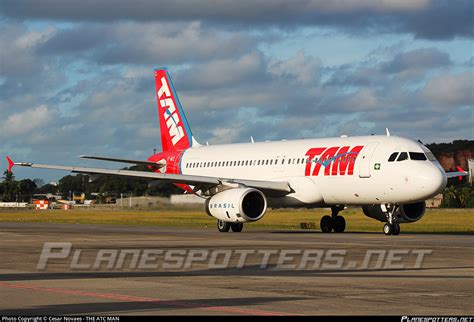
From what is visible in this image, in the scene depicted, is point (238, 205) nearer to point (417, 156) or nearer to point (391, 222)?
point (391, 222)

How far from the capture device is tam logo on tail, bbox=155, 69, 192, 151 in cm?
5106

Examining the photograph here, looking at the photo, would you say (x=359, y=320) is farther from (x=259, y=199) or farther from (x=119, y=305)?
(x=259, y=199)

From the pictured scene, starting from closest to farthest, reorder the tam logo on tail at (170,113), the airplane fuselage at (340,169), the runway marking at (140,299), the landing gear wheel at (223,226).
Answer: the runway marking at (140,299) < the airplane fuselage at (340,169) < the landing gear wheel at (223,226) < the tam logo on tail at (170,113)

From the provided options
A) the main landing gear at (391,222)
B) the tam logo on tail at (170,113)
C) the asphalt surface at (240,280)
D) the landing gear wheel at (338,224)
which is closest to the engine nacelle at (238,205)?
the landing gear wheel at (338,224)

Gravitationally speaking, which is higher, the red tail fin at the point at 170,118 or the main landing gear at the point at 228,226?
the red tail fin at the point at 170,118

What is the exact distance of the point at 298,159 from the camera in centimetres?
4072

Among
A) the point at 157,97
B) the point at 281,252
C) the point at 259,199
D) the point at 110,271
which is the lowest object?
the point at 110,271

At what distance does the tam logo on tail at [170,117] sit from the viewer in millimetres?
51062

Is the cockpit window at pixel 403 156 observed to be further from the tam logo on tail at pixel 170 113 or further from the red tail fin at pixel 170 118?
the tam logo on tail at pixel 170 113

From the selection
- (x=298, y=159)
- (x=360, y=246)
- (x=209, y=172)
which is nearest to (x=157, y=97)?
(x=209, y=172)

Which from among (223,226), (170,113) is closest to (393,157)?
(223,226)

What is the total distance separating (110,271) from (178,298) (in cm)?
519

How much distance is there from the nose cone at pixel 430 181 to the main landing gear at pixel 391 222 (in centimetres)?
201

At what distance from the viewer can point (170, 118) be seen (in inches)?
2036
